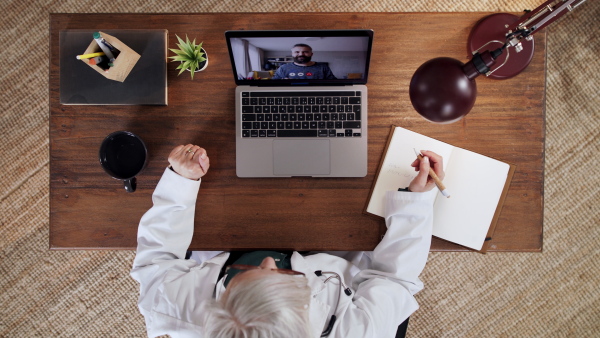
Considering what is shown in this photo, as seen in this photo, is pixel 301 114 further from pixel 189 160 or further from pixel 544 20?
pixel 544 20

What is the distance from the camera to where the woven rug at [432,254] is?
1.60m

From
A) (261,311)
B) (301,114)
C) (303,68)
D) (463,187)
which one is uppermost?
(303,68)

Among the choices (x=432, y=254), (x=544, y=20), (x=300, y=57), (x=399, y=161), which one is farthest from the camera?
(x=432, y=254)

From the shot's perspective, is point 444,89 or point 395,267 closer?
point 444,89

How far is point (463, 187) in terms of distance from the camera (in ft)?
3.40

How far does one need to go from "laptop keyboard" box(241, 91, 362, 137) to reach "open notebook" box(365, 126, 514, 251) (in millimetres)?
132

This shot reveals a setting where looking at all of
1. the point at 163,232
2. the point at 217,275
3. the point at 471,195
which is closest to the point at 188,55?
the point at 163,232

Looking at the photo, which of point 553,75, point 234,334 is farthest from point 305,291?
point 553,75

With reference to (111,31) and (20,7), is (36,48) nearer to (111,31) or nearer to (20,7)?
(20,7)

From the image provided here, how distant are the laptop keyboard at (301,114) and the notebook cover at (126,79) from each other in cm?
23

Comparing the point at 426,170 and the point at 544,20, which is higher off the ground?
the point at 544,20

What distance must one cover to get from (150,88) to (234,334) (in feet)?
2.08

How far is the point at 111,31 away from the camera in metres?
1.03

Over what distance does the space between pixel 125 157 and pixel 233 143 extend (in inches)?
10.7
